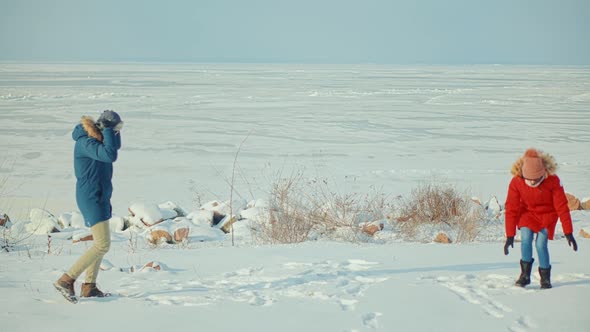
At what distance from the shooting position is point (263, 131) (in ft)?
73.4

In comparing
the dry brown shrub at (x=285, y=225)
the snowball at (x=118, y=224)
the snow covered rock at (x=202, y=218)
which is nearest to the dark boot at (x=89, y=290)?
the dry brown shrub at (x=285, y=225)

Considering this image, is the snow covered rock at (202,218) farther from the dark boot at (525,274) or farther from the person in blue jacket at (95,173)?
the dark boot at (525,274)

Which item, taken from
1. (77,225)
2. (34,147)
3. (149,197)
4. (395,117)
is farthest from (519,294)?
(395,117)

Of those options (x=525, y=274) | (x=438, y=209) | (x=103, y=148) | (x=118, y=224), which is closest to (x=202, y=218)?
(x=118, y=224)

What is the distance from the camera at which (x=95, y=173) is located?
4.95 metres

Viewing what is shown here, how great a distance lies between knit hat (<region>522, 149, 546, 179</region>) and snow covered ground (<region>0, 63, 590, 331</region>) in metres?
0.97

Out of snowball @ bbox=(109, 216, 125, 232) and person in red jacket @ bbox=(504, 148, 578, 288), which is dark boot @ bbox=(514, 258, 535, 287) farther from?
snowball @ bbox=(109, 216, 125, 232)

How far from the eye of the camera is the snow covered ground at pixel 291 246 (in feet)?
15.8

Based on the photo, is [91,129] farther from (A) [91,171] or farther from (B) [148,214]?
(B) [148,214]

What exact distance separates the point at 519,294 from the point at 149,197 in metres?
8.91

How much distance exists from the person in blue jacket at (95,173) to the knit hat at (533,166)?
3.12 meters

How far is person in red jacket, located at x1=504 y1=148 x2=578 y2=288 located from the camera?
16.5 feet

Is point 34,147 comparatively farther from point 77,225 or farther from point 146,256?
point 146,256

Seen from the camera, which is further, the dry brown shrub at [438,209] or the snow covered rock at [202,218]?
the snow covered rock at [202,218]
